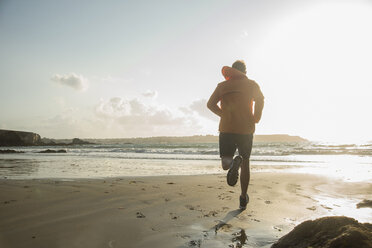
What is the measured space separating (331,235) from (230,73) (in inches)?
96.7

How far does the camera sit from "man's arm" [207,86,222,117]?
379 cm

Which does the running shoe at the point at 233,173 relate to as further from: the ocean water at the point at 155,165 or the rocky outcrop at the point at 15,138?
the rocky outcrop at the point at 15,138

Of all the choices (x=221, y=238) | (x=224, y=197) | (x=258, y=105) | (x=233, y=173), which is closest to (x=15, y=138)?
(x=224, y=197)

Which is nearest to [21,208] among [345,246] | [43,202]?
[43,202]

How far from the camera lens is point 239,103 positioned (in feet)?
11.8

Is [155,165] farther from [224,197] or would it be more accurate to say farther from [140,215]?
[140,215]

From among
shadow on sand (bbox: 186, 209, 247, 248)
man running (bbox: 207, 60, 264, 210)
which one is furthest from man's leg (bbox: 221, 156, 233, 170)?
shadow on sand (bbox: 186, 209, 247, 248)

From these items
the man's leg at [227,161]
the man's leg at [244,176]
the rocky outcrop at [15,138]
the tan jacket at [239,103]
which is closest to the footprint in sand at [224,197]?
the man's leg at [244,176]

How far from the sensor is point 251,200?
4.11m

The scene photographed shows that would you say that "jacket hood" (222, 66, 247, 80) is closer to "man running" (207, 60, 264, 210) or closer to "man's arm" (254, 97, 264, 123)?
"man running" (207, 60, 264, 210)

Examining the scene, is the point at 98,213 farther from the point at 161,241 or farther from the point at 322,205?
the point at 322,205

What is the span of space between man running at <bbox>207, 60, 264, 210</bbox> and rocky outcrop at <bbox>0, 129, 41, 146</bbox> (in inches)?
2008

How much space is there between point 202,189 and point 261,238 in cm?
265

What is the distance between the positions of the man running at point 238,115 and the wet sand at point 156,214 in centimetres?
65
